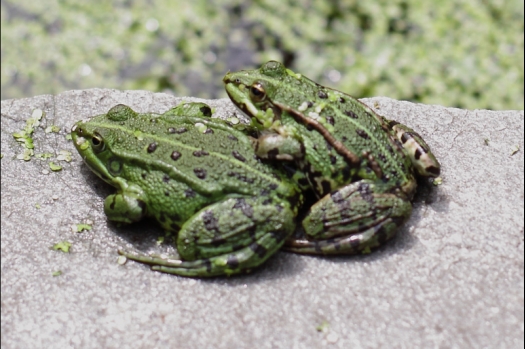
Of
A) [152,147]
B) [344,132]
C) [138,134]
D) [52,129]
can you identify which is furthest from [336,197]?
[52,129]

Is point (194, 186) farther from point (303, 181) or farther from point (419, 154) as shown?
point (419, 154)

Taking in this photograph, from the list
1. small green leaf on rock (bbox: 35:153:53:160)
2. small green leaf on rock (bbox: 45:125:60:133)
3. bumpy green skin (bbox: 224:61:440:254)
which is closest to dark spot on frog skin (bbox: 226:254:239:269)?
bumpy green skin (bbox: 224:61:440:254)

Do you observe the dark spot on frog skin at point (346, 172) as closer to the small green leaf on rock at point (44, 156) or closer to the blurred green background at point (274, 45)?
the small green leaf on rock at point (44, 156)

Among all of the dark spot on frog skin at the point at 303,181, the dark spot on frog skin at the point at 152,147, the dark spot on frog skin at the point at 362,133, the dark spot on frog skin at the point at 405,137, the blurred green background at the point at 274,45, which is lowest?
the blurred green background at the point at 274,45

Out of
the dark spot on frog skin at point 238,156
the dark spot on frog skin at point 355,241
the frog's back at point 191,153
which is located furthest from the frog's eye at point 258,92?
the dark spot on frog skin at point 355,241

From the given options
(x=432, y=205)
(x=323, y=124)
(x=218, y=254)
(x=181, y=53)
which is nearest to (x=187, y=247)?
(x=218, y=254)

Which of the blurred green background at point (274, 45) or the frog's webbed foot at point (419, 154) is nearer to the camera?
the frog's webbed foot at point (419, 154)

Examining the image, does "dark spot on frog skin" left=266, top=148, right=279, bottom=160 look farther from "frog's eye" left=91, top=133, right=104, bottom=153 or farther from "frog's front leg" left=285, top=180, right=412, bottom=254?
"frog's eye" left=91, top=133, right=104, bottom=153

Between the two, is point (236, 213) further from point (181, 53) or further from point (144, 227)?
point (181, 53)
